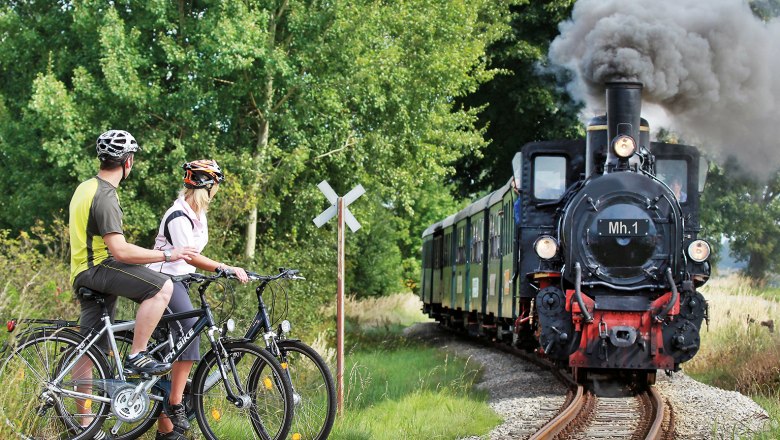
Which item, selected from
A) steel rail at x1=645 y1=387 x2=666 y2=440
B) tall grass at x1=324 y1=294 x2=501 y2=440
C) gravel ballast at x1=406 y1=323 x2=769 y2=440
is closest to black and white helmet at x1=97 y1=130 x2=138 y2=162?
tall grass at x1=324 y1=294 x2=501 y2=440

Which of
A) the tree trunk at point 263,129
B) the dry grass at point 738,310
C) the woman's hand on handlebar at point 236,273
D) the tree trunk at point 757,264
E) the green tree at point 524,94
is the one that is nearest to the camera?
the woman's hand on handlebar at point 236,273

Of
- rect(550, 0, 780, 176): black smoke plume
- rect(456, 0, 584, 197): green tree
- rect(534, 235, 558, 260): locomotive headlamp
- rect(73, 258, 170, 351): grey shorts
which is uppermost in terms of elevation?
rect(456, 0, 584, 197): green tree

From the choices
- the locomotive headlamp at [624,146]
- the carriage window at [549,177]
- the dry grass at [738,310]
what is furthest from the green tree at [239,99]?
the locomotive headlamp at [624,146]

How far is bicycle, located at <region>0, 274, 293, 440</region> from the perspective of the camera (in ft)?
20.8

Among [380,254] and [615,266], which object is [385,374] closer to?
[615,266]

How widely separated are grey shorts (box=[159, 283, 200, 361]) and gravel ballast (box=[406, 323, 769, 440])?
3.39 metres

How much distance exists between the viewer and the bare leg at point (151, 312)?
6285mm

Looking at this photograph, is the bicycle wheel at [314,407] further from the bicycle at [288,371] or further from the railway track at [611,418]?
the railway track at [611,418]

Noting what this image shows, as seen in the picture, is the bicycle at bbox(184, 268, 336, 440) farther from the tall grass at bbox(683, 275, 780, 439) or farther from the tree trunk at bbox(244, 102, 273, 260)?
the tree trunk at bbox(244, 102, 273, 260)

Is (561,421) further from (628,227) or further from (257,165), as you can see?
(257,165)

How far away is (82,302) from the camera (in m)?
6.55

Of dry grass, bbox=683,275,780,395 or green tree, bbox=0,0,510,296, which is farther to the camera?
green tree, bbox=0,0,510,296

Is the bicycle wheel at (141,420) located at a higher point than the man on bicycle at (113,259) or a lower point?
lower

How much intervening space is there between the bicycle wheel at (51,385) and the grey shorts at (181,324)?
45cm
